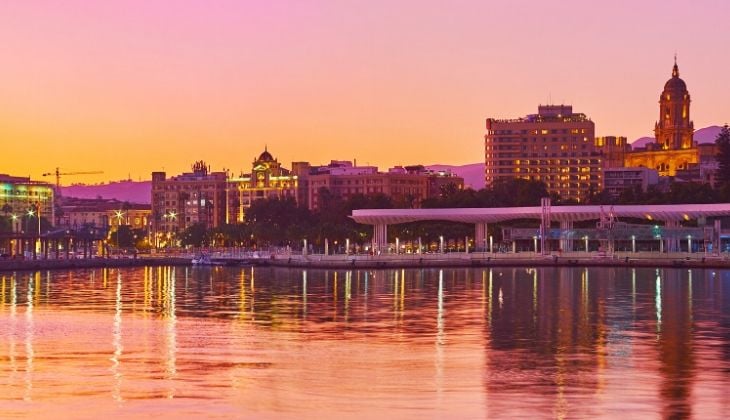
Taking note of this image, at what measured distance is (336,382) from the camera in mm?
45875

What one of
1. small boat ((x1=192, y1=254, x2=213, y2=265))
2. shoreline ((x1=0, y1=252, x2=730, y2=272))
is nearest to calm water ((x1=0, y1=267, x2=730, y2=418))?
shoreline ((x1=0, y1=252, x2=730, y2=272))

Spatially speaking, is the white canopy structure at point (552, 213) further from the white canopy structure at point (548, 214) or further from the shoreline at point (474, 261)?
the shoreline at point (474, 261)

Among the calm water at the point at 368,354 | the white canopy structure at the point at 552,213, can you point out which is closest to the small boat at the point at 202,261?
the white canopy structure at the point at 552,213

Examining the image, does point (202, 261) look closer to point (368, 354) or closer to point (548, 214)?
point (548, 214)

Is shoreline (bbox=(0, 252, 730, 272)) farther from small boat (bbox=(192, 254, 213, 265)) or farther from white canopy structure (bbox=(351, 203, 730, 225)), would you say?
small boat (bbox=(192, 254, 213, 265))

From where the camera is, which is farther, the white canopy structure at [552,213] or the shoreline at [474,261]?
the white canopy structure at [552,213]

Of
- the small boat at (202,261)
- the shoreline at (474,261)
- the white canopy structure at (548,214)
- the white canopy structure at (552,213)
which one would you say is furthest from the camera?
the small boat at (202,261)

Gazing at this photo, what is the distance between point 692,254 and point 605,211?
1531cm

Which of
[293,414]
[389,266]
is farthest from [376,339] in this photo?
[389,266]

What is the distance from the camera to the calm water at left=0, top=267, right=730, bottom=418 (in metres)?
41.2

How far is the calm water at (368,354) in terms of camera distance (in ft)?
135

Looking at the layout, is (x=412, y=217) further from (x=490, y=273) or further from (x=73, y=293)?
(x=73, y=293)

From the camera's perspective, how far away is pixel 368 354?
2132 inches

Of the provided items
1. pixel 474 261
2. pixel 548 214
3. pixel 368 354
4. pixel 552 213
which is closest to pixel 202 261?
pixel 474 261
